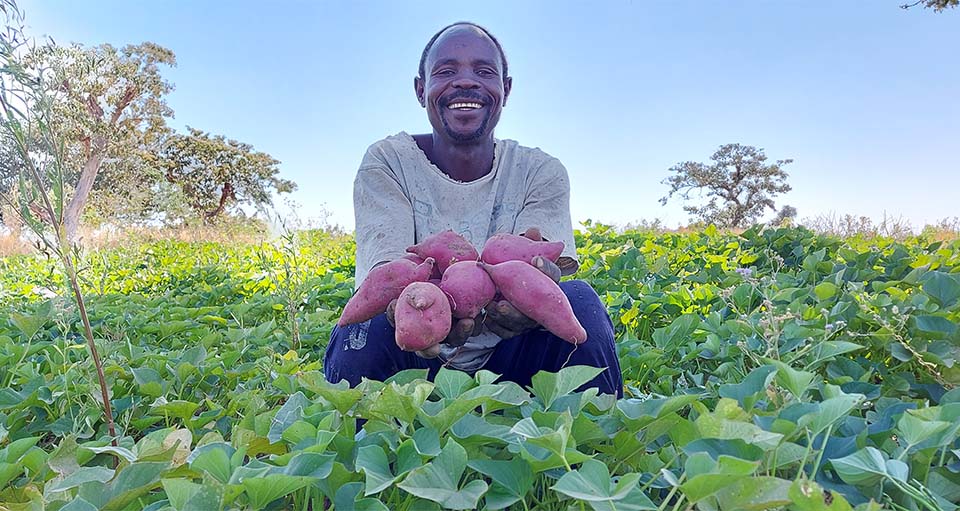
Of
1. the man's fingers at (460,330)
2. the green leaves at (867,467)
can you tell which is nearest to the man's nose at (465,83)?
the man's fingers at (460,330)

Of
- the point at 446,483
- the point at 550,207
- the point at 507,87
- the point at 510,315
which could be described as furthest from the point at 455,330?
the point at 507,87

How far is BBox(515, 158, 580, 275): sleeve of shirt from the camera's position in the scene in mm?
1918

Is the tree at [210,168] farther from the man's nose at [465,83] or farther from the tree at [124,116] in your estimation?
the man's nose at [465,83]

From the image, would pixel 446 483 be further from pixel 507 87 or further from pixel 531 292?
pixel 507 87

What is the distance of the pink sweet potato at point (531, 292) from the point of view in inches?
52.4

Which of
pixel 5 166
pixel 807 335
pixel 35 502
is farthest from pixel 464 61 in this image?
pixel 35 502

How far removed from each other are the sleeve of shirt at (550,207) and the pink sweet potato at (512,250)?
315mm

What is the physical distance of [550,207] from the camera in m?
2.03

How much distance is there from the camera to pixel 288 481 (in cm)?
80

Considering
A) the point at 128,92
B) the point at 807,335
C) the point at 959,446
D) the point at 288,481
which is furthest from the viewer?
the point at 128,92

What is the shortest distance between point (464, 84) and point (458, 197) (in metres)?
0.37

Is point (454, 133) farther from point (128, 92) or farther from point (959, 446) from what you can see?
point (128, 92)

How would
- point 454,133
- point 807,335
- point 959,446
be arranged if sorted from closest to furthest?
point 959,446 → point 807,335 → point 454,133

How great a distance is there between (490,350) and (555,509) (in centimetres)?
91
